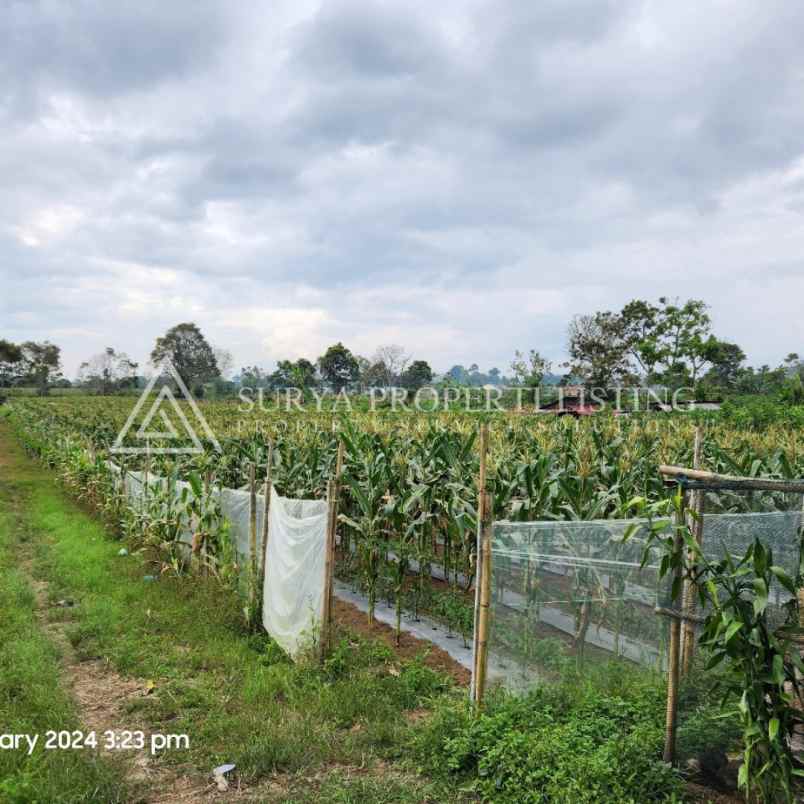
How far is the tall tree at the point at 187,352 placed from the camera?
70.2 metres

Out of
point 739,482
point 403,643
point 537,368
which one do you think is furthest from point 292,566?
point 537,368

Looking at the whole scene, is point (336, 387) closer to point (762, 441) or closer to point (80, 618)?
point (762, 441)

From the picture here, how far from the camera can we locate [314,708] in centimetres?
507

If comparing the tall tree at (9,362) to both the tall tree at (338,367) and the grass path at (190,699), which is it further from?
A: the grass path at (190,699)

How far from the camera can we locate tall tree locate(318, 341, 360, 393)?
59.6 metres

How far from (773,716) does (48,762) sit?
4.38 meters

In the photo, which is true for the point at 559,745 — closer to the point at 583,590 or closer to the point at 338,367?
the point at 583,590

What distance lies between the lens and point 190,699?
17.3ft

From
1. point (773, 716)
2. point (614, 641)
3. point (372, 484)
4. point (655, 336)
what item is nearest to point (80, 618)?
point (372, 484)

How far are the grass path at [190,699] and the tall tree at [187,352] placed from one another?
64.0 meters

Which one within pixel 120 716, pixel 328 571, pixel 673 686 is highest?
pixel 328 571

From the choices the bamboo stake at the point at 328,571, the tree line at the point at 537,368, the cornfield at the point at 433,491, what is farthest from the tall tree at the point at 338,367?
the bamboo stake at the point at 328,571

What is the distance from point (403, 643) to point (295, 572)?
146 cm

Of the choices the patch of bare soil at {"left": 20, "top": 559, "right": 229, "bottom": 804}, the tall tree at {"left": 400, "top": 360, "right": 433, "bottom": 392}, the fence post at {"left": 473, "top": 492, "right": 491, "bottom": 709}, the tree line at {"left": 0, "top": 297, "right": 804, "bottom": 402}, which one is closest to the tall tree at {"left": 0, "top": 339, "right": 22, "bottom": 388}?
the tree line at {"left": 0, "top": 297, "right": 804, "bottom": 402}
